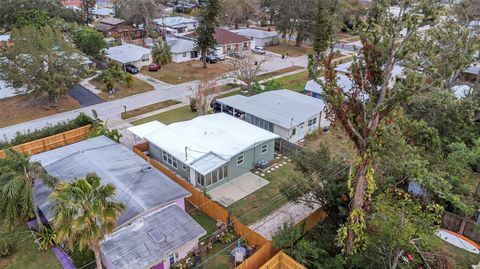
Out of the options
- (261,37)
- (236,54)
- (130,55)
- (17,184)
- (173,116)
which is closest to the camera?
(17,184)

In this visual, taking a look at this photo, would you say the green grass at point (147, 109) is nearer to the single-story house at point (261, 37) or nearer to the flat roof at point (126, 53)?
the flat roof at point (126, 53)

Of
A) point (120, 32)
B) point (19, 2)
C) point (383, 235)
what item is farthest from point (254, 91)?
point (19, 2)

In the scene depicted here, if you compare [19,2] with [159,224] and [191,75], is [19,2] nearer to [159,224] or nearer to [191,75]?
[191,75]

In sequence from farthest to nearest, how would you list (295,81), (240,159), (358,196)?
1. (295,81)
2. (240,159)
3. (358,196)

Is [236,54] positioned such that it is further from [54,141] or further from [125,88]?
[54,141]

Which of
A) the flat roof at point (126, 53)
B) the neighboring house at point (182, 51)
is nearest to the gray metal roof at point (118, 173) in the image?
the flat roof at point (126, 53)

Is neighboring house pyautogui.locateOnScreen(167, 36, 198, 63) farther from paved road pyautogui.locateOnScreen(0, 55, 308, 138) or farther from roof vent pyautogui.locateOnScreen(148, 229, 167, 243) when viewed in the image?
roof vent pyautogui.locateOnScreen(148, 229, 167, 243)

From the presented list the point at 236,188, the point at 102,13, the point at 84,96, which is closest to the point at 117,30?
the point at 102,13

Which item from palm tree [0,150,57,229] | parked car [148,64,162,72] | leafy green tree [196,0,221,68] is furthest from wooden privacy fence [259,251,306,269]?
parked car [148,64,162,72]
